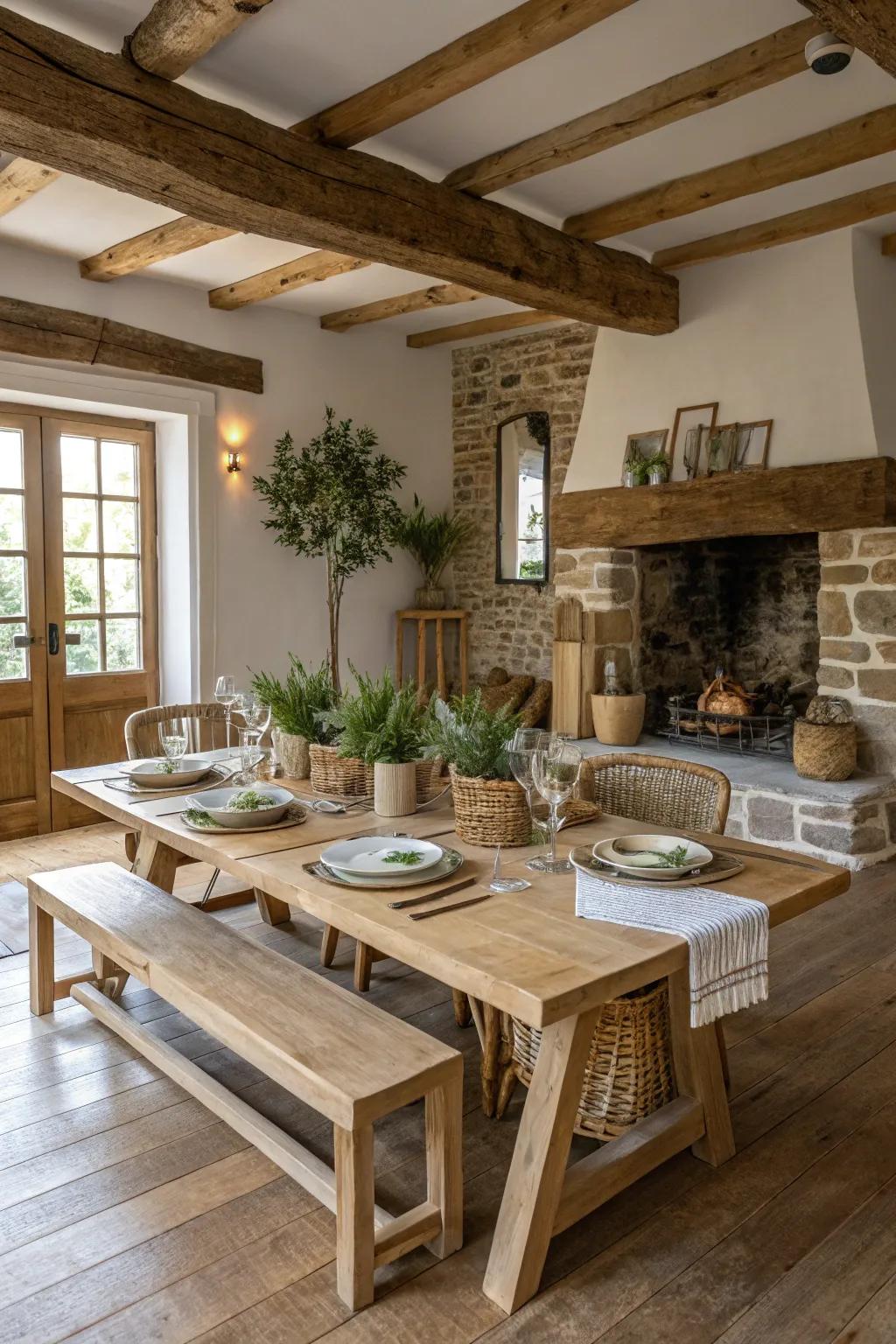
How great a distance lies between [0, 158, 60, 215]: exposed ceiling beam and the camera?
346 centimetres

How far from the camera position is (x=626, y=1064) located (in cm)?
210

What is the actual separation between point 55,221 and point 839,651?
12.7ft

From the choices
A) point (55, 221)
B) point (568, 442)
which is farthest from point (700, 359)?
point (55, 221)

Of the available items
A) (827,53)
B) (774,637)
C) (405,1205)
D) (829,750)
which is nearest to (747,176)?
(827,53)

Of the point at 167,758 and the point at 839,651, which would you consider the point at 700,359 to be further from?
the point at 167,758

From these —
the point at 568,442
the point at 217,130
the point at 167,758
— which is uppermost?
the point at 217,130

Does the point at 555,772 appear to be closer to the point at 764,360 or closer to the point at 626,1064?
the point at 626,1064

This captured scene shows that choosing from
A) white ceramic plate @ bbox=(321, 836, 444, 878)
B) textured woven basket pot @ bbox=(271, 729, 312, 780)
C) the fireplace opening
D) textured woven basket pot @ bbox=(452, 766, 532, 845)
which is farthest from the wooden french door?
textured woven basket pot @ bbox=(452, 766, 532, 845)

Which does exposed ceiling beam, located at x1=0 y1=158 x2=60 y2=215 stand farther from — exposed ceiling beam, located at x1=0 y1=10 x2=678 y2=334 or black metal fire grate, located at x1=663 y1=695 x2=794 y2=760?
black metal fire grate, located at x1=663 y1=695 x2=794 y2=760

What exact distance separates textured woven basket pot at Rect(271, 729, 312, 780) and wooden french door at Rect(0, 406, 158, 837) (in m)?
2.56

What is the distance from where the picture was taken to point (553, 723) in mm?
5457

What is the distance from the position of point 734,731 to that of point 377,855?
3.27 meters

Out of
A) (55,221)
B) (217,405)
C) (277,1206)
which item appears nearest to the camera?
(277,1206)

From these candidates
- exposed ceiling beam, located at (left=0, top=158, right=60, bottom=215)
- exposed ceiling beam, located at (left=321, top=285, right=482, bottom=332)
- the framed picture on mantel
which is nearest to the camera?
exposed ceiling beam, located at (left=0, top=158, right=60, bottom=215)
